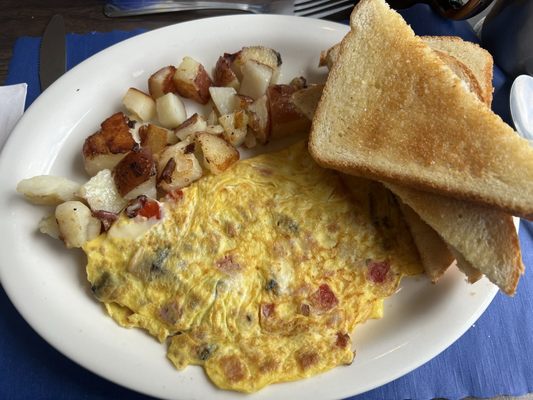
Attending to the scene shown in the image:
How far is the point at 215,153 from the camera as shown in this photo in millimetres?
1991

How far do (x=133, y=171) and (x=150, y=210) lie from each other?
0.57ft

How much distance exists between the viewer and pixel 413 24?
2742 mm

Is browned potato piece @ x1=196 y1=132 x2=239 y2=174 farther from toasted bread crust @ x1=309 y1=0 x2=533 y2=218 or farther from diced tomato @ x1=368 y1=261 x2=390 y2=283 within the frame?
diced tomato @ x1=368 y1=261 x2=390 y2=283

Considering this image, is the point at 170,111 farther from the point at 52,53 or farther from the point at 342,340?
the point at 342,340

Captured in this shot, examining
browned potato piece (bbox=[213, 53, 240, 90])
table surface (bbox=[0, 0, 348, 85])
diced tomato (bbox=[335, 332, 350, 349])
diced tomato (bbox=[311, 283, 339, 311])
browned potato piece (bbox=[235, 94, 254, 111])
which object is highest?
table surface (bbox=[0, 0, 348, 85])

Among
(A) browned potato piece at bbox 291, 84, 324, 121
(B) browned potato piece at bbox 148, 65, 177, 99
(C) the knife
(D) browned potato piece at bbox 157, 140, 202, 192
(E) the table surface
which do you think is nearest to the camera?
(D) browned potato piece at bbox 157, 140, 202, 192

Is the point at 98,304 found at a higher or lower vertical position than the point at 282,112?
lower

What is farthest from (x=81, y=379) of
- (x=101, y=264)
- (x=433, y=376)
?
(x=433, y=376)

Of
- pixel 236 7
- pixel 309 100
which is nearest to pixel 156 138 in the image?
pixel 309 100

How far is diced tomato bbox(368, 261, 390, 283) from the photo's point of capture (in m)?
1.83

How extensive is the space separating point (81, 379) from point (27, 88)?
4.68 ft

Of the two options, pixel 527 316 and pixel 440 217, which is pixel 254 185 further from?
pixel 527 316

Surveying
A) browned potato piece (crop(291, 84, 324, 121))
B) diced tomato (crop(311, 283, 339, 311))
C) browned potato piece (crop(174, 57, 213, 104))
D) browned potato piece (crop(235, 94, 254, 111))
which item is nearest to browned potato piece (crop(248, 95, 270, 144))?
browned potato piece (crop(235, 94, 254, 111))

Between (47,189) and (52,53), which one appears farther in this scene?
(52,53)
